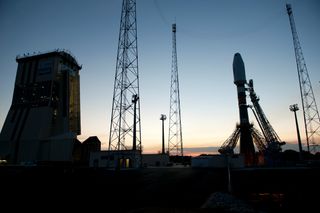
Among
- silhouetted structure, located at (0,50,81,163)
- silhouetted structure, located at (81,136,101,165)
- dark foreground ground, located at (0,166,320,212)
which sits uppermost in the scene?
silhouetted structure, located at (0,50,81,163)

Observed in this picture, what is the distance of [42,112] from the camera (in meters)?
77.8

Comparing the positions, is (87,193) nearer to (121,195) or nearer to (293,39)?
(121,195)

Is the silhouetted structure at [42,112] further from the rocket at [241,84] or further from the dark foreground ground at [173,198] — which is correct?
the rocket at [241,84]

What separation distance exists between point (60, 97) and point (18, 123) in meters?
16.0

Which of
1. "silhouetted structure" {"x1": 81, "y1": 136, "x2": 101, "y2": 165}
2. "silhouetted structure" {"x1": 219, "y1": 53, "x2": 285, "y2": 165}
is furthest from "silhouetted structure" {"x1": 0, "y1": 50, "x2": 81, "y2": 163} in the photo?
"silhouetted structure" {"x1": 219, "y1": 53, "x2": 285, "y2": 165}

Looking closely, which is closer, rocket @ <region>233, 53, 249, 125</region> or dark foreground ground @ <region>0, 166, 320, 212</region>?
dark foreground ground @ <region>0, 166, 320, 212</region>

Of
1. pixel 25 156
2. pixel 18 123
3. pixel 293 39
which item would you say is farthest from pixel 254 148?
pixel 18 123

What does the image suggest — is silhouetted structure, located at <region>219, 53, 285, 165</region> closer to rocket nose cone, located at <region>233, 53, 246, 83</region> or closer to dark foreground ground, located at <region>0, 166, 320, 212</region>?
rocket nose cone, located at <region>233, 53, 246, 83</region>

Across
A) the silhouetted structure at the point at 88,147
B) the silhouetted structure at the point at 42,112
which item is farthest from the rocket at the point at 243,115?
the silhouetted structure at the point at 42,112

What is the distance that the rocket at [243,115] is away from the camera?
69256mm

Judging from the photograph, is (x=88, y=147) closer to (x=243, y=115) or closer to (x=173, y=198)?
(x=243, y=115)

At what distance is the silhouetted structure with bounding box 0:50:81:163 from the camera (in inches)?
2876

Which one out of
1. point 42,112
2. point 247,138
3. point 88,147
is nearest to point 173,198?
point 247,138

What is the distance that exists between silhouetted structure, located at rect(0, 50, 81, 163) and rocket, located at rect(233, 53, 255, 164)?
52.1 metres
